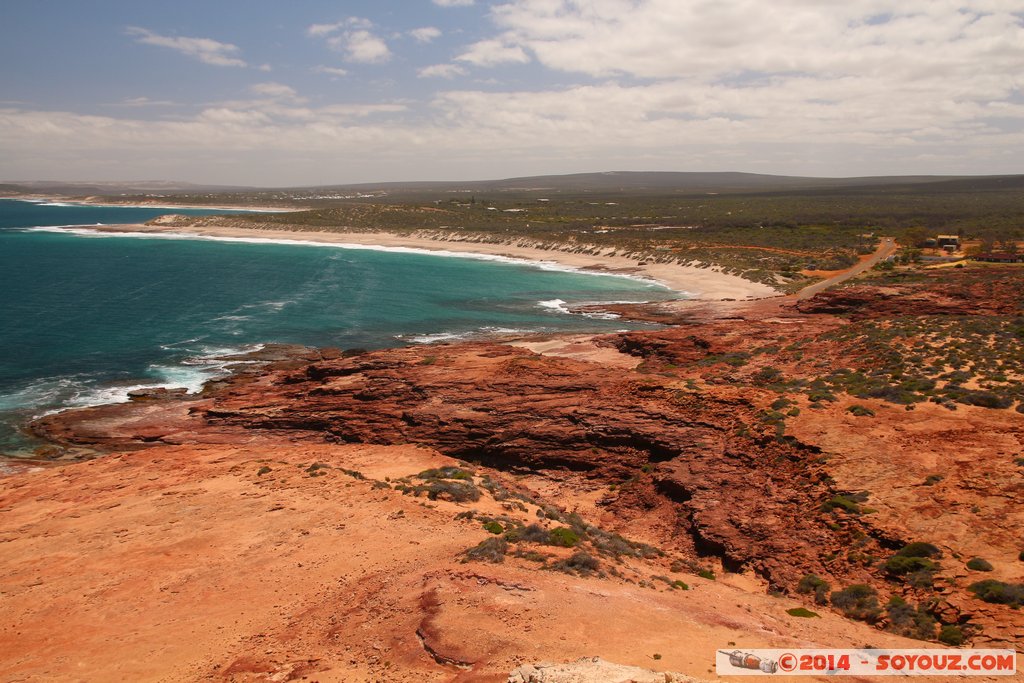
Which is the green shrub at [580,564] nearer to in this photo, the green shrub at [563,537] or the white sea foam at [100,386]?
the green shrub at [563,537]

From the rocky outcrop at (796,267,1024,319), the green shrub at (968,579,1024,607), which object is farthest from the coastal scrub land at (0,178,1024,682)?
the rocky outcrop at (796,267,1024,319)

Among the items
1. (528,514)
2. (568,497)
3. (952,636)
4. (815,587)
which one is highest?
(952,636)

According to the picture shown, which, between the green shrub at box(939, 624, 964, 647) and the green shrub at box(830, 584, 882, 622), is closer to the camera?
the green shrub at box(939, 624, 964, 647)

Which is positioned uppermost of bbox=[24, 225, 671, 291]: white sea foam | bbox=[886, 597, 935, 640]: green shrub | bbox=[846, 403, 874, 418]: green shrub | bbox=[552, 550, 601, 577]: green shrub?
bbox=[24, 225, 671, 291]: white sea foam

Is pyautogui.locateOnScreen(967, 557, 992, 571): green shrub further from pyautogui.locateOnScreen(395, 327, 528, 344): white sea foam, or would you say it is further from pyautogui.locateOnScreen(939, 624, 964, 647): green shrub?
pyautogui.locateOnScreen(395, 327, 528, 344): white sea foam

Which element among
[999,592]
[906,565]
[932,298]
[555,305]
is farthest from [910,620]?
[555,305]

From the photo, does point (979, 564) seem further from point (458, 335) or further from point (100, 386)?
point (100, 386)

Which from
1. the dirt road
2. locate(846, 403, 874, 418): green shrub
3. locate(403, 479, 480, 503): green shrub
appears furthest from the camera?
the dirt road

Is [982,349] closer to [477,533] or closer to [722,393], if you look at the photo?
[722,393]
